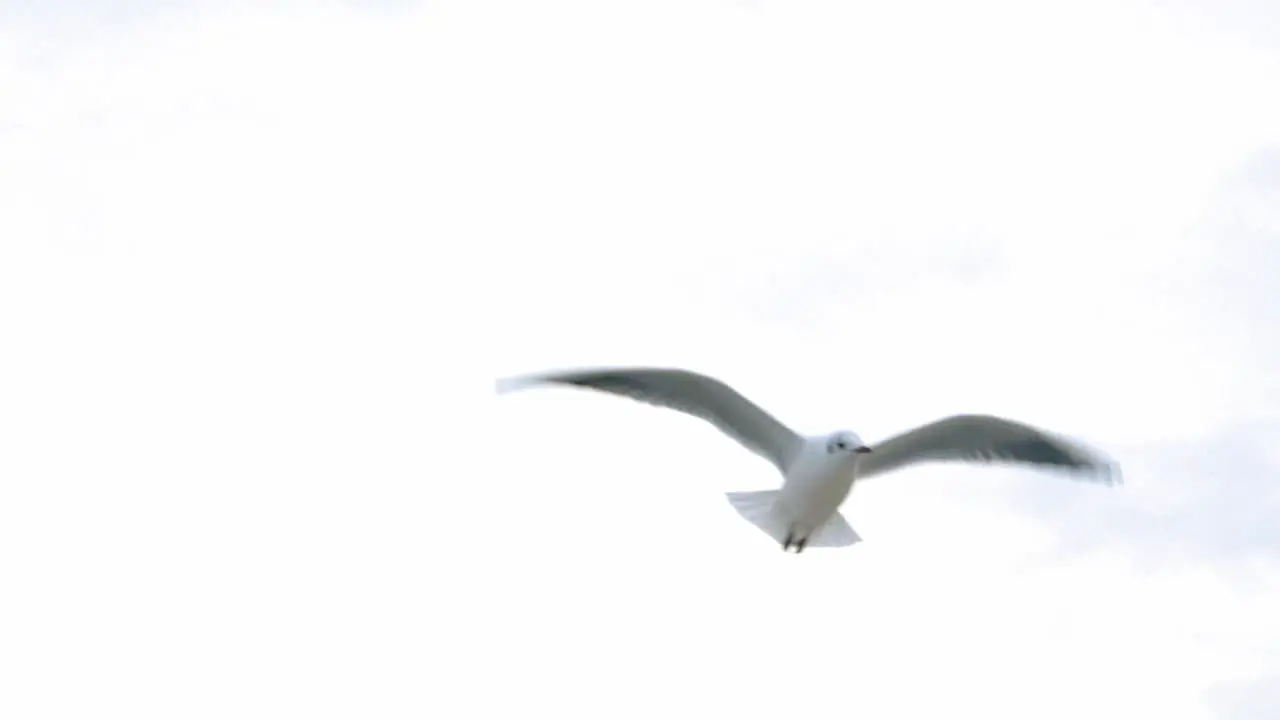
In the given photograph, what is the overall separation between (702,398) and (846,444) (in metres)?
1.63

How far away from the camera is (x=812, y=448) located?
18422 mm

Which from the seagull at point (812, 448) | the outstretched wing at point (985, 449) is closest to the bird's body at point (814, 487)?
the seagull at point (812, 448)

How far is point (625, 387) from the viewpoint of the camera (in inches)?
737

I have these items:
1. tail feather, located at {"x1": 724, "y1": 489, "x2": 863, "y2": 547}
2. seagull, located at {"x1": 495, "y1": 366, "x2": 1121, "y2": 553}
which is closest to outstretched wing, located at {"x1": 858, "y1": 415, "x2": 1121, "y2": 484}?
seagull, located at {"x1": 495, "y1": 366, "x2": 1121, "y2": 553}

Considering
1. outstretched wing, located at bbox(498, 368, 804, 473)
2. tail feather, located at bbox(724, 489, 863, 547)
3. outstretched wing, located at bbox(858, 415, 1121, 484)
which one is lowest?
tail feather, located at bbox(724, 489, 863, 547)

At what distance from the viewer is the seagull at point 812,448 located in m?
18.2

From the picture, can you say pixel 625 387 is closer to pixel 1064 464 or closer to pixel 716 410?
pixel 716 410

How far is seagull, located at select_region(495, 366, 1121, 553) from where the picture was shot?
719 inches

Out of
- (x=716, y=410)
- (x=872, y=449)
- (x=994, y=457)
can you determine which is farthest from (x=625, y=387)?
(x=994, y=457)

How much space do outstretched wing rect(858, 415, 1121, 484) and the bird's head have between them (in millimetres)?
755

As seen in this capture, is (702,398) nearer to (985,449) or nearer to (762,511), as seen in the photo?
(762,511)

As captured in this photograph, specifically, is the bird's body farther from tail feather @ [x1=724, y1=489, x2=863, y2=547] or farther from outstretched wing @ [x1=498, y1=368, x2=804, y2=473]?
outstretched wing @ [x1=498, y1=368, x2=804, y2=473]

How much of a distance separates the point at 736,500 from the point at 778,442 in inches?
27.5

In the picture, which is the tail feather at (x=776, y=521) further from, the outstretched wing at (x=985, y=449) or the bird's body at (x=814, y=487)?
the outstretched wing at (x=985, y=449)
